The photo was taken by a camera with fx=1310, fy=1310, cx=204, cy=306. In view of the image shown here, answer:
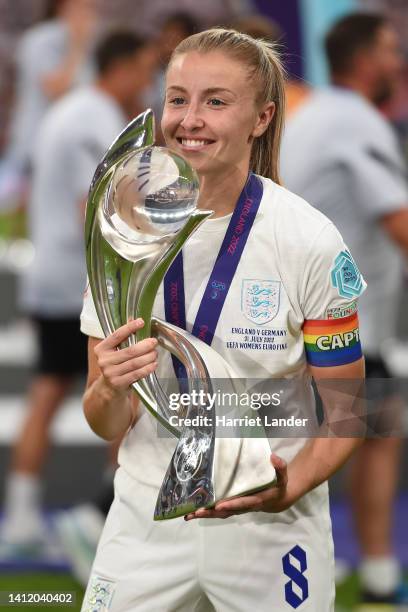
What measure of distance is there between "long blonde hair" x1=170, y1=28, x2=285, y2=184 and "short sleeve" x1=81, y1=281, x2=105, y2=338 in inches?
12.1

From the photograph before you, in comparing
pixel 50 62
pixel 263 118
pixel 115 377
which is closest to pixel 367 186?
pixel 263 118

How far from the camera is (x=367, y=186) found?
3.23 m

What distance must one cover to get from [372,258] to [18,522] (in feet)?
5.67

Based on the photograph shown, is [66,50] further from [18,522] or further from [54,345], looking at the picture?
[18,522]

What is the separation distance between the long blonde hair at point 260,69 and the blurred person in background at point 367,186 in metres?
0.55

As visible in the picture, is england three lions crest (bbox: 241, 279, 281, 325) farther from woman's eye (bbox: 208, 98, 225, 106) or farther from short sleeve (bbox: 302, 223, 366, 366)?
woman's eye (bbox: 208, 98, 225, 106)

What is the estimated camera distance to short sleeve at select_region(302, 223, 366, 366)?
183cm

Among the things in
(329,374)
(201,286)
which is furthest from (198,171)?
(329,374)

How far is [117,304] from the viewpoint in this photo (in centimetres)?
174

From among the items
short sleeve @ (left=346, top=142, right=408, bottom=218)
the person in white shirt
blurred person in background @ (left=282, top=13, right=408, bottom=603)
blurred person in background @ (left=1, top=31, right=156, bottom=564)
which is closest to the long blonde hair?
the person in white shirt

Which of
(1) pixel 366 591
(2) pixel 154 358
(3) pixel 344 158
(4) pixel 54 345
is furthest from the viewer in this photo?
(4) pixel 54 345

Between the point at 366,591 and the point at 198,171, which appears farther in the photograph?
the point at 366,591

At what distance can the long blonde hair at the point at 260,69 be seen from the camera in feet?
5.92

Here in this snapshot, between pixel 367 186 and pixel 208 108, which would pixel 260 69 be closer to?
pixel 208 108
